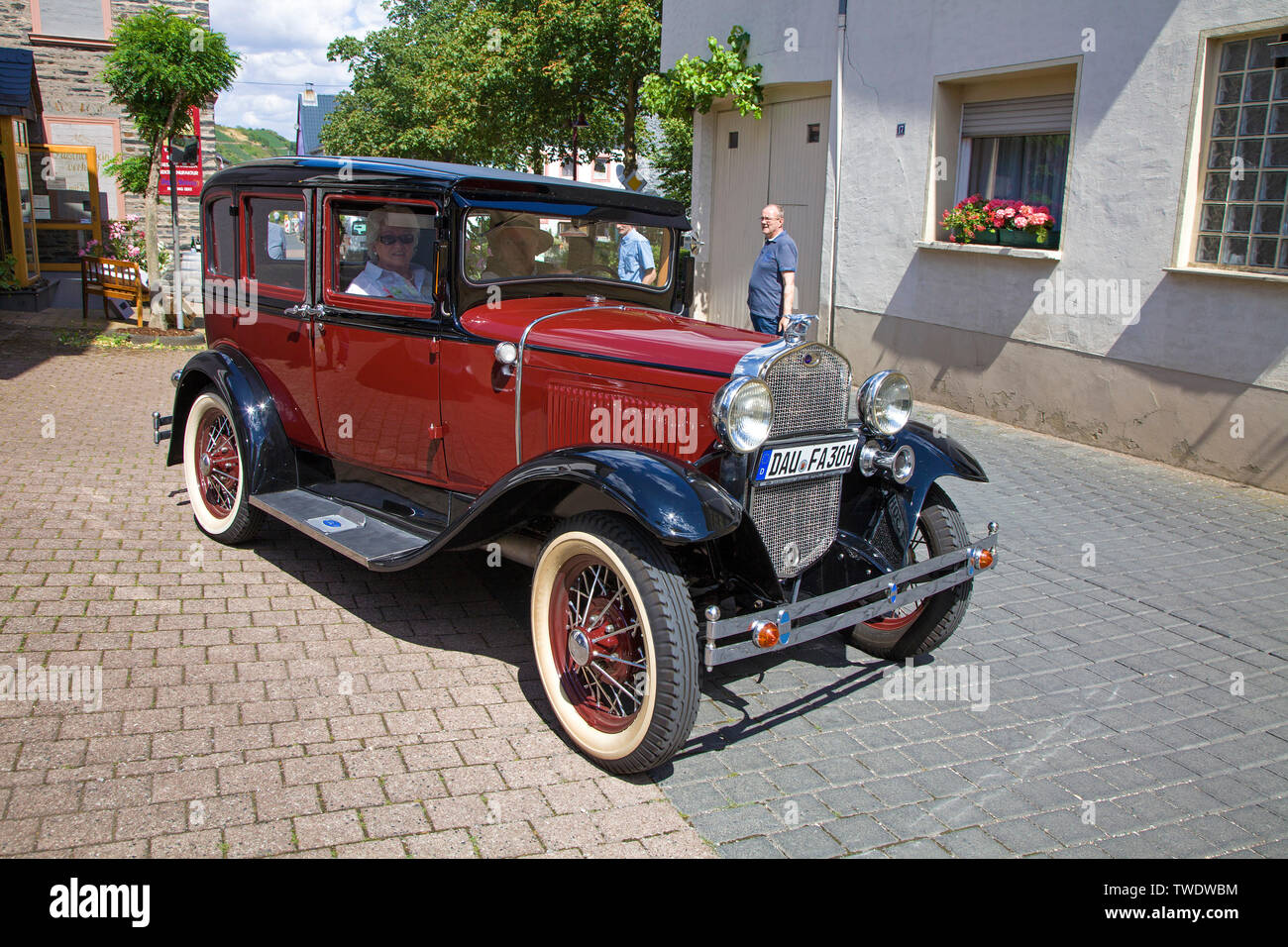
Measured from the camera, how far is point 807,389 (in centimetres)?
350

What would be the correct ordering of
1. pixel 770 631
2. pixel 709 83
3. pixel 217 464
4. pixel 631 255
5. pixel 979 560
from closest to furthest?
pixel 770 631 < pixel 979 560 < pixel 631 255 < pixel 217 464 < pixel 709 83

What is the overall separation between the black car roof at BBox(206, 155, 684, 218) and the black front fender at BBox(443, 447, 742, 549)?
139 cm

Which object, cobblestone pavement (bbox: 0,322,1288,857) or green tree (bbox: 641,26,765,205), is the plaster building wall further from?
cobblestone pavement (bbox: 0,322,1288,857)

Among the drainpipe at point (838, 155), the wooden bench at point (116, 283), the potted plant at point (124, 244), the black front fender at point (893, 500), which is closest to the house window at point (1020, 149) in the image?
the drainpipe at point (838, 155)

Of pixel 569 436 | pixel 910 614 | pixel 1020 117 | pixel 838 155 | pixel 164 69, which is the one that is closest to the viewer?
pixel 569 436

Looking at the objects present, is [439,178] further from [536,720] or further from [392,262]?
[536,720]

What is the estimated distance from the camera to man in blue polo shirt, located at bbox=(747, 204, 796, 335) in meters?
7.61

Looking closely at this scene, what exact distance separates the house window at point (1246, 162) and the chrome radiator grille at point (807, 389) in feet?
15.3

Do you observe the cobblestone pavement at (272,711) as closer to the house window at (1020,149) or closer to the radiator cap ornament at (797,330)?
the radiator cap ornament at (797,330)

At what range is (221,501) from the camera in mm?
5250

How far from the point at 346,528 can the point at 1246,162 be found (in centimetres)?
645

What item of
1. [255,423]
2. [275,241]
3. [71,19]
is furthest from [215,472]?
[71,19]

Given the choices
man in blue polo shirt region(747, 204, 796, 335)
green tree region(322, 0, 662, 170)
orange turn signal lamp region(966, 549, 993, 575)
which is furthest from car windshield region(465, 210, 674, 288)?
green tree region(322, 0, 662, 170)

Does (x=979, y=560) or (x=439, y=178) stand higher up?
(x=439, y=178)
